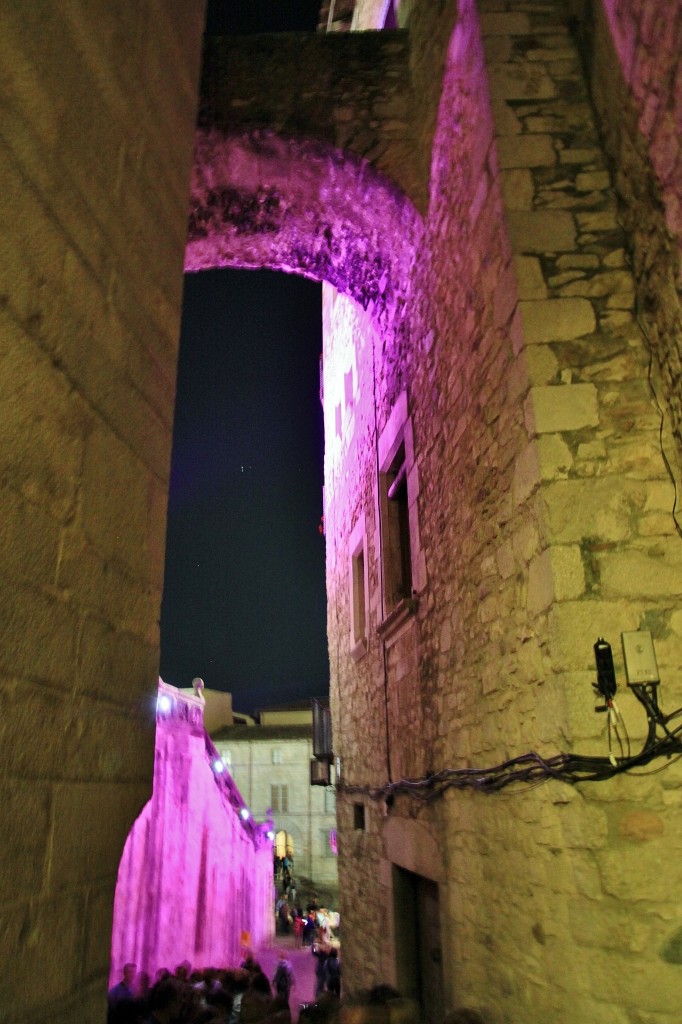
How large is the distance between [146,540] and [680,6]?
275 centimetres

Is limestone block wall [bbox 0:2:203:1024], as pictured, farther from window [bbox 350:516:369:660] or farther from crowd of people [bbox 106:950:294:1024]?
window [bbox 350:516:369:660]

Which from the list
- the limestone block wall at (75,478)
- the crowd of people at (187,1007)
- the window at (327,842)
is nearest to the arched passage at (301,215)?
the limestone block wall at (75,478)

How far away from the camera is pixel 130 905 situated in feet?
32.4

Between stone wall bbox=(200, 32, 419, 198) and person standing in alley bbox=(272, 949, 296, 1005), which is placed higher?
stone wall bbox=(200, 32, 419, 198)

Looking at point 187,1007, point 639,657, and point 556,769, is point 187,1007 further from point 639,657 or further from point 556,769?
point 639,657

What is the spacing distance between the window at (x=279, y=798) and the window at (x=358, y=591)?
24845 mm

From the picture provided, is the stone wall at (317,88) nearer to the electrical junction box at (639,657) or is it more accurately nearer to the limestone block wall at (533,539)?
the limestone block wall at (533,539)

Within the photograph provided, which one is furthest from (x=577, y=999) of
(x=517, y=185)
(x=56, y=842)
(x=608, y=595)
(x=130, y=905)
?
(x=130, y=905)

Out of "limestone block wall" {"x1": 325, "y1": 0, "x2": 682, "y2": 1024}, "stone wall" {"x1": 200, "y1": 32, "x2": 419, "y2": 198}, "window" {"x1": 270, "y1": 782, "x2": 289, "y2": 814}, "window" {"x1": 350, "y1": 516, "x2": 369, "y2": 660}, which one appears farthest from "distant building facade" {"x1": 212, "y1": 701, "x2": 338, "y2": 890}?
"stone wall" {"x1": 200, "y1": 32, "x2": 419, "y2": 198}

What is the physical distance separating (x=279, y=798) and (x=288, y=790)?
48 centimetres

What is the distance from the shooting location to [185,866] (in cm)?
1168

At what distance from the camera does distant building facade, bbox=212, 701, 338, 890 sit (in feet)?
94.5

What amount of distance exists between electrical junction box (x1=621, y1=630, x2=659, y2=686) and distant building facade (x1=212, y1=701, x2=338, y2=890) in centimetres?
2819

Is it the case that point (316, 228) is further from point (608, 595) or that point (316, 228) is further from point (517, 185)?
point (608, 595)
